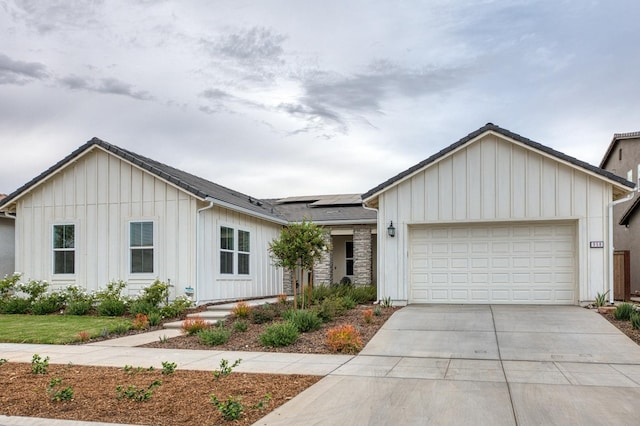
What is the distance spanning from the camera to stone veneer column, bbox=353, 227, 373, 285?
846 inches

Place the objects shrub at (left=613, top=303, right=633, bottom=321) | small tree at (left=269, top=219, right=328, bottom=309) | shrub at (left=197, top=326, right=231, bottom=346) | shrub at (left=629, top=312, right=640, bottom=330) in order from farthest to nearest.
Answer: small tree at (left=269, top=219, right=328, bottom=309), shrub at (left=613, top=303, right=633, bottom=321), shrub at (left=629, top=312, right=640, bottom=330), shrub at (left=197, top=326, right=231, bottom=346)

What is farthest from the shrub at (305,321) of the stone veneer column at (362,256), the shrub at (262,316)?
the stone veneer column at (362,256)

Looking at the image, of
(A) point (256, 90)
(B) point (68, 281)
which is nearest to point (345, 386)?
(A) point (256, 90)

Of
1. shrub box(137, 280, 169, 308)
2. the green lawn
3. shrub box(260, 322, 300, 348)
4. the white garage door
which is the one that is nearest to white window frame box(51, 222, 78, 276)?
the green lawn

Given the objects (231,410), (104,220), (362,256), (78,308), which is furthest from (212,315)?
(231,410)

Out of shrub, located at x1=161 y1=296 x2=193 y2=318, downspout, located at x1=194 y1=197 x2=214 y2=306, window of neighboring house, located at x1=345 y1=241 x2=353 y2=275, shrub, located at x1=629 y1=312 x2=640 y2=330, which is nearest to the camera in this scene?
shrub, located at x1=629 y1=312 x2=640 y2=330

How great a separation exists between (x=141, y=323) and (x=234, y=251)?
17.5ft

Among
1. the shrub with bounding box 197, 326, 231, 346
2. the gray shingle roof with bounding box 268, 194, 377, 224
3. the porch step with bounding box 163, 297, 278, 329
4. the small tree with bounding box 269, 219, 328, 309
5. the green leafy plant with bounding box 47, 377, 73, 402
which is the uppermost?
the gray shingle roof with bounding box 268, 194, 377, 224

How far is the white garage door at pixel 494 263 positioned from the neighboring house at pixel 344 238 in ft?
17.4

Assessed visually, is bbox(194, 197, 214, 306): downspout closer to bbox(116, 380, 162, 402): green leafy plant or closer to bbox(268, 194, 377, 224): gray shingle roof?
bbox(268, 194, 377, 224): gray shingle roof

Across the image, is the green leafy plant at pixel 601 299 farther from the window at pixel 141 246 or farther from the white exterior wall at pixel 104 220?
the window at pixel 141 246

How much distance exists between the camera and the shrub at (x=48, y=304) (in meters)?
16.2

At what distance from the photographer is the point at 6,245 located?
72.4 ft

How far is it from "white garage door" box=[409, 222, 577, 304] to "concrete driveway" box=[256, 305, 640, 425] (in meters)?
1.94
